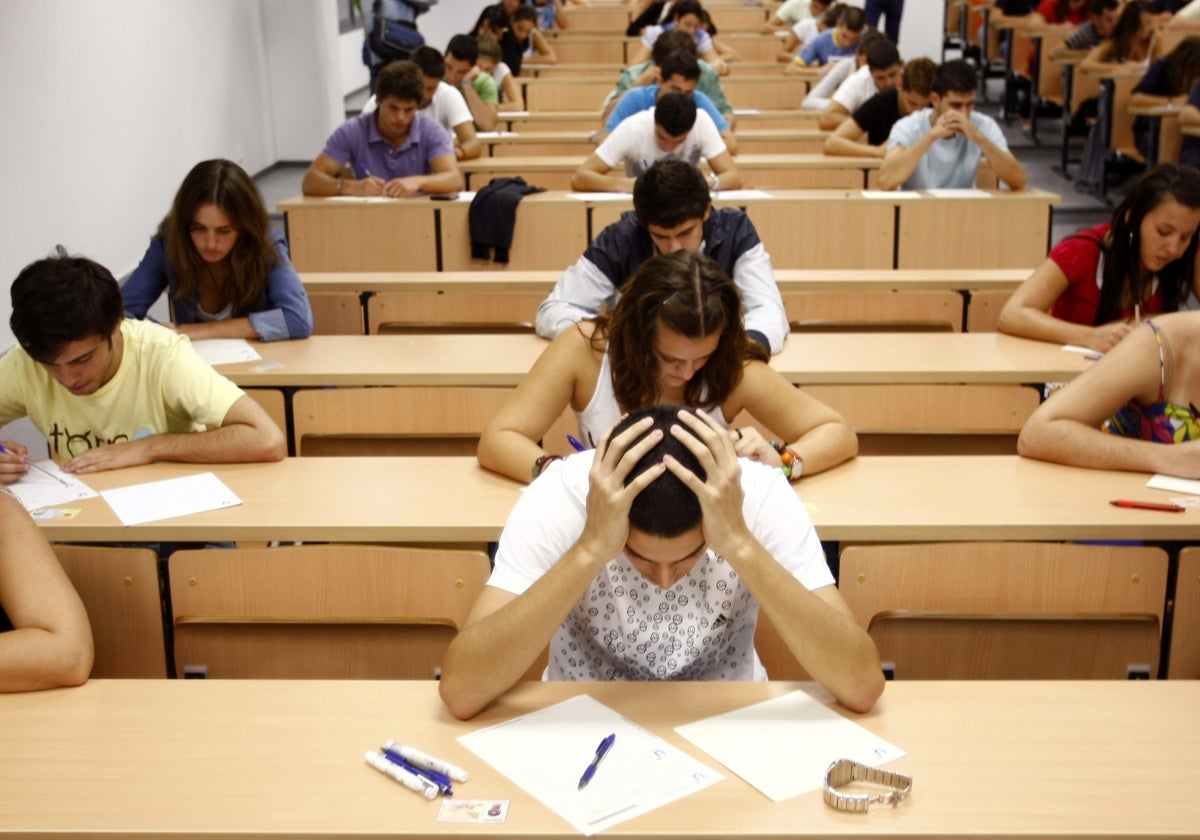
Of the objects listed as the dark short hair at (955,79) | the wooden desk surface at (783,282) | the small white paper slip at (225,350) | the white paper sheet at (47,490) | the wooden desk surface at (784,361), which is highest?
the dark short hair at (955,79)

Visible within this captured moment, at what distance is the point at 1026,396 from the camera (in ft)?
9.95

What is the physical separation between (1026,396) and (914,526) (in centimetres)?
95

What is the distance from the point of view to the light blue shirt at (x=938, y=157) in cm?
571

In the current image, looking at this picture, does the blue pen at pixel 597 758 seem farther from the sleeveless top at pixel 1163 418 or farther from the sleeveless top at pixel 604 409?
the sleeveless top at pixel 1163 418

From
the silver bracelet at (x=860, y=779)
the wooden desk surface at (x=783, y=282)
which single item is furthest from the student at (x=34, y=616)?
the wooden desk surface at (x=783, y=282)

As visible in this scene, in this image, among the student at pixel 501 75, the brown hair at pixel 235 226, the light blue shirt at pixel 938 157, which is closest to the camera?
the brown hair at pixel 235 226

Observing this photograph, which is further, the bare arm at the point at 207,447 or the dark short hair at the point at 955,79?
the dark short hair at the point at 955,79

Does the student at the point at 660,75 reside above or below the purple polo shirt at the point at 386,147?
above

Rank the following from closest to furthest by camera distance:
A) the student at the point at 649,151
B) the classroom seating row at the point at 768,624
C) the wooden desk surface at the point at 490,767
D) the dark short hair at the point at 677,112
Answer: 1. the wooden desk surface at the point at 490,767
2. the classroom seating row at the point at 768,624
3. the dark short hair at the point at 677,112
4. the student at the point at 649,151

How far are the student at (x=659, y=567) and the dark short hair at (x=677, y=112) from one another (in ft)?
12.3

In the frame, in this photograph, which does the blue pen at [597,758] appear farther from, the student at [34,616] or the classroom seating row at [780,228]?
the classroom seating row at [780,228]

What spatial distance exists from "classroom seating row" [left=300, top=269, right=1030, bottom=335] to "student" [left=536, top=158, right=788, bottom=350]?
0.45 m

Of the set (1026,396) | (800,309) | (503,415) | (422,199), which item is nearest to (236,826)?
(503,415)

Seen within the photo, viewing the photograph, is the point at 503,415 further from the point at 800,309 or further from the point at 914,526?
Answer: the point at 800,309
